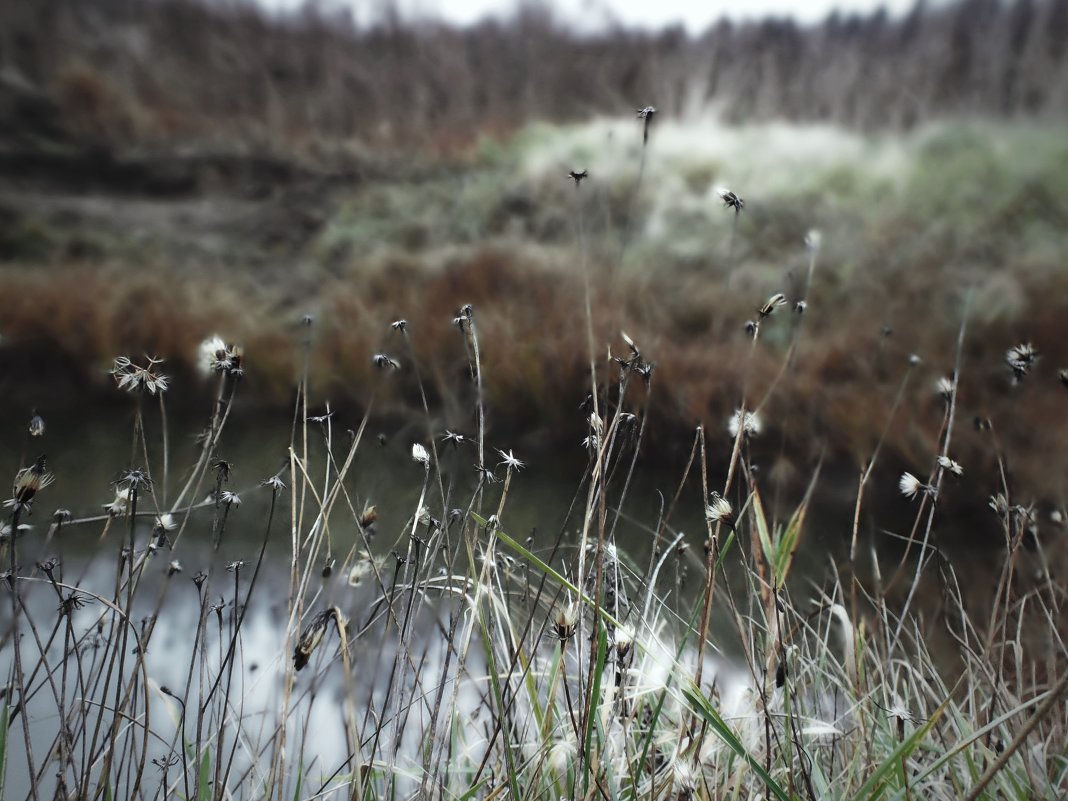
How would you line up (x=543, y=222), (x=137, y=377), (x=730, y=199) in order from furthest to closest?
(x=543, y=222), (x=730, y=199), (x=137, y=377)

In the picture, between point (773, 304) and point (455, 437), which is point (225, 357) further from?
point (773, 304)

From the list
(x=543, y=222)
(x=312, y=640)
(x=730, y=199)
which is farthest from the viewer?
(x=543, y=222)

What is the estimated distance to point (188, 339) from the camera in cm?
339

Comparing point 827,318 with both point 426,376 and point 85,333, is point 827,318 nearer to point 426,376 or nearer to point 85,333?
point 426,376

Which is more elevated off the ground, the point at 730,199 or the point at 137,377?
the point at 730,199

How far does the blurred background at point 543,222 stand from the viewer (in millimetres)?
2561

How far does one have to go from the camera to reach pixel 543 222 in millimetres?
4406

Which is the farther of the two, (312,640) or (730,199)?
(730,199)

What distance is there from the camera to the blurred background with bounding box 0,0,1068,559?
101 inches

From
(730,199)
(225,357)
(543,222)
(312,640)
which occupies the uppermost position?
(730,199)

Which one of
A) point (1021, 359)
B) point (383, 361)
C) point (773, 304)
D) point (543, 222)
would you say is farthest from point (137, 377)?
point (543, 222)

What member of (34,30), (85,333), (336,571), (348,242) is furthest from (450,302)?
(34,30)

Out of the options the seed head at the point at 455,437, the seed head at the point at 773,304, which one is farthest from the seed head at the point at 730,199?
the seed head at the point at 455,437

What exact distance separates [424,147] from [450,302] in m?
2.45
